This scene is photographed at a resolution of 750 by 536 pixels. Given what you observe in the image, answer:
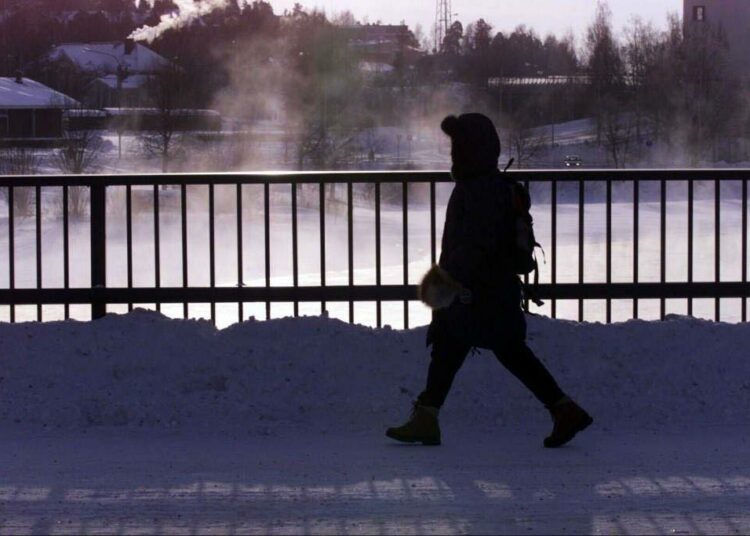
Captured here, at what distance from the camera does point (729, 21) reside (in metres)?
41.6

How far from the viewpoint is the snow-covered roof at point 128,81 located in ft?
156

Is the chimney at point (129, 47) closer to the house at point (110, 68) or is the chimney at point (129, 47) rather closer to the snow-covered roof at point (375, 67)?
the house at point (110, 68)

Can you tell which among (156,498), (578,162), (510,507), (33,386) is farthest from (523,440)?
(578,162)

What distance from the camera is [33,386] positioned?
7.93 meters

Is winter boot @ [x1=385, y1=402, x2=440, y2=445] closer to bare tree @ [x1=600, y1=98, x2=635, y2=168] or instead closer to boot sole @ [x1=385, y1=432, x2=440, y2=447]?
boot sole @ [x1=385, y1=432, x2=440, y2=447]

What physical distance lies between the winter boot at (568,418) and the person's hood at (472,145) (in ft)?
4.17

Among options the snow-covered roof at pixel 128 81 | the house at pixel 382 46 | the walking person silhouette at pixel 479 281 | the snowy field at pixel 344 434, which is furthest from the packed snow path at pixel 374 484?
the snow-covered roof at pixel 128 81

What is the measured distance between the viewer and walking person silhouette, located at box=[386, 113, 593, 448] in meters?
6.48

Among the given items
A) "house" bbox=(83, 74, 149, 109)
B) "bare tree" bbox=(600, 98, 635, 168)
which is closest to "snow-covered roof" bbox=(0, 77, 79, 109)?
"house" bbox=(83, 74, 149, 109)

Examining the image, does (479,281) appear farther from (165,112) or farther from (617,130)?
(165,112)

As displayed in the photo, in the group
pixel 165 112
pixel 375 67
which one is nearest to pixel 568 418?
pixel 165 112

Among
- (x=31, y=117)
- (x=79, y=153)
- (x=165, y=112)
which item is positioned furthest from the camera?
(x=31, y=117)

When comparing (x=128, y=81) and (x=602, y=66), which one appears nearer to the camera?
(x=602, y=66)

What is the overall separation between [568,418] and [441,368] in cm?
71
